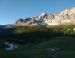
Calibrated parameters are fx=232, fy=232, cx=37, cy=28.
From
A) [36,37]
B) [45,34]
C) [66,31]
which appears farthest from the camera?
[66,31]

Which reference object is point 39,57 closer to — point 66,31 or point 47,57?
point 47,57

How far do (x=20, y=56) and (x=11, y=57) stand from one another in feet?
3.53

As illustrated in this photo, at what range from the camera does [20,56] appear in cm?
2306

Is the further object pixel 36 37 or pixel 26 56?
pixel 36 37

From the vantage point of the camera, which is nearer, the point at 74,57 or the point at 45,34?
the point at 74,57

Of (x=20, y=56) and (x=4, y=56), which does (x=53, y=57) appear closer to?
(x=20, y=56)

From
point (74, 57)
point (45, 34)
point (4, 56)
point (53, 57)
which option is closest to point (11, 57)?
point (4, 56)

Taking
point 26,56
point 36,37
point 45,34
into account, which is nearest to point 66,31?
point 45,34

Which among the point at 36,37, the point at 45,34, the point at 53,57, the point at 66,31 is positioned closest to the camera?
the point at 53,57

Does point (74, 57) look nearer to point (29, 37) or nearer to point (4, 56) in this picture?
point (4, 56)

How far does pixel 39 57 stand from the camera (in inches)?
877

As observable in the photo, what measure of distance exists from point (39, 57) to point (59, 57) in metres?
1.94

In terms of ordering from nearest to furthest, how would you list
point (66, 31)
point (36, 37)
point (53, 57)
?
point (53, 57)
point (36, 37)
point (66, 31)

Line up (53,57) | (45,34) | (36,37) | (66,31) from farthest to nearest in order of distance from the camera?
(66,31) < (45,34) < (36,37) < (53,57)
